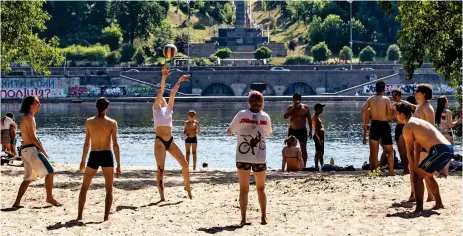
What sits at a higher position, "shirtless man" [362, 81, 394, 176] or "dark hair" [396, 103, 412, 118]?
"dark hair" [396, 103, 412, 118]

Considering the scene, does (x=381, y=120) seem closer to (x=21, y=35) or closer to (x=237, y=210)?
(x=237, y=210)

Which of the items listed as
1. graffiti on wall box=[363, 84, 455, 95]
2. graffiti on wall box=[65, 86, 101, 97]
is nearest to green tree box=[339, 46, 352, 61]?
graffiti on wall box=[363, 84, 455, 95]

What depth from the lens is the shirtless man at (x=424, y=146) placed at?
14555 mm

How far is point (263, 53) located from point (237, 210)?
96890 mm

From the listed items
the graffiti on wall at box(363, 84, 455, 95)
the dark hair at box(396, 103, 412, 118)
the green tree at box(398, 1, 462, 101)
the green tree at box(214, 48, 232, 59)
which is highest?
the green tree at box(398, 1, 462, 101)

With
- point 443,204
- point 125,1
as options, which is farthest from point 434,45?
point 125,1

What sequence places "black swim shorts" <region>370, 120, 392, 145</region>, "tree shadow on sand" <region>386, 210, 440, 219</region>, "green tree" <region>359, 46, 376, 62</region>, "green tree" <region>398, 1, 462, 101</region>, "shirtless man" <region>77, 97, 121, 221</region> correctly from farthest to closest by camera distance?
"green tree" <region>359, 46, 376, 62</region> < "green tree" <region>398, 1, 462, 101</region> < "black swim shorts" <region>370, 120, 392, 145</region> < "shirtless man" <region>77, 97, 121, 221</region> < "tree shadow on sand" <region>386, 210, 440, 219</region>

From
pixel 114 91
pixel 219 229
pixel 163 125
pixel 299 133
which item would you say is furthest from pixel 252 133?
pixel 114 91

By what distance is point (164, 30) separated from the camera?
11900 centimetres

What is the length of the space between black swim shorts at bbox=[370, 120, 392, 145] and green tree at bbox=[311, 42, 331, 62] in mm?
91483

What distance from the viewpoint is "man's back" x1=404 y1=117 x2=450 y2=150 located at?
14.5 m

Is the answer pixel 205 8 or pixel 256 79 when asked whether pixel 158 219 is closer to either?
pixel 256 79

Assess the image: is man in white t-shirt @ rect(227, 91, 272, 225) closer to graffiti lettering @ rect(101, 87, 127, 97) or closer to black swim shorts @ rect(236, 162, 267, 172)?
black swim shorts @ rect(236, 162, 267, 172)

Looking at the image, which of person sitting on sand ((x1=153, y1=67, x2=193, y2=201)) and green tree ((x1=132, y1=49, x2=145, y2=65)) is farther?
green tree ((x1=132, y1=49, x2=145, y2=65))
